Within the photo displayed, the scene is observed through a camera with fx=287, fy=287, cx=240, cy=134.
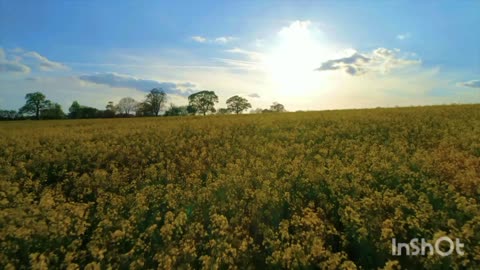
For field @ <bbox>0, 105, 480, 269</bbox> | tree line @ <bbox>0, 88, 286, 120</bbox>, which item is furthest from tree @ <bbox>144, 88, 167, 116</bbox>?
field @ <bbox>0, 105, 480, 269</bbox>

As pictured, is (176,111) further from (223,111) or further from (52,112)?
(52,112)

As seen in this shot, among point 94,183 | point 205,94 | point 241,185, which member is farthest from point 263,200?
point 205,94

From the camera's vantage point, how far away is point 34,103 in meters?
74.1

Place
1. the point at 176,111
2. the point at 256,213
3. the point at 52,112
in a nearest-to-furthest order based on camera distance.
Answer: the point at 256,213
the point at 52,112
the point at 176,111

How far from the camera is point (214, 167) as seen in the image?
341 inches

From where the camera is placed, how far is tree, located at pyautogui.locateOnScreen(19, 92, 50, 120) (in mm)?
72062

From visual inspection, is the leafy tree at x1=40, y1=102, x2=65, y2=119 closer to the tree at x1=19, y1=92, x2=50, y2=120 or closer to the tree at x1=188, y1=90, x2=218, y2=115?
the tree at x1=19, y1=92, x2=50, y2=120

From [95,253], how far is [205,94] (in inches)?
3353

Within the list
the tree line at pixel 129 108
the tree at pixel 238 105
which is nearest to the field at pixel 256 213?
the tree line at pixel 129 108

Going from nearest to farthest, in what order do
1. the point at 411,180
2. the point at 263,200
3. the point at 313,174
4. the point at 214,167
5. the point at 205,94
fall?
1. the point at 263,200
2. the point at 411,180
3. the point at 313,174
4. the point at 214,167
5. the point at 205,94

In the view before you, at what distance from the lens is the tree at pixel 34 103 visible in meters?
72.1

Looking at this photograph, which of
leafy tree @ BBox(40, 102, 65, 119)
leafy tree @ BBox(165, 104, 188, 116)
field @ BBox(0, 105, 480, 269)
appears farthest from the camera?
leafy tree @ BBox(165, 104, 188, 116)

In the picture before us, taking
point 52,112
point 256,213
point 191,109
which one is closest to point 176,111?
point 191,109

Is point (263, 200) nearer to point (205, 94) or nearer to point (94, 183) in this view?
point (94, 183)
